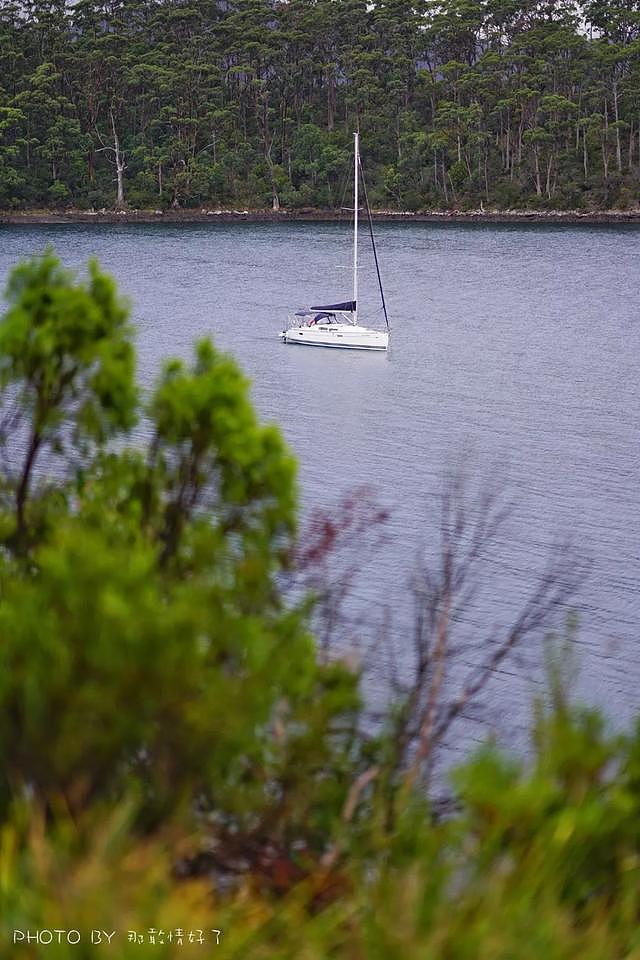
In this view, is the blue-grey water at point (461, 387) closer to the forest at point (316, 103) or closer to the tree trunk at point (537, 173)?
the tree trunk at point (537, 173)

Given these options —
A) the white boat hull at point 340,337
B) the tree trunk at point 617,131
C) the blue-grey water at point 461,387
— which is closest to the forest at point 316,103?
the tree trunk at point 617,131

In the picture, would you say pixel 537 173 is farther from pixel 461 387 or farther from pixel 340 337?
pixel 461 387

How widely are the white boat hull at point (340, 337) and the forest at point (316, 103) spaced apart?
47.0 meters

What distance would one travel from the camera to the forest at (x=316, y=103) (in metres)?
89.2

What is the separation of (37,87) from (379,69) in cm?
2363

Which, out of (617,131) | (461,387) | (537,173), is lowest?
(461,387)

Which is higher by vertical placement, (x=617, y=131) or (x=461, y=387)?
(x=617, y=131)

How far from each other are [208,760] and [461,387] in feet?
108

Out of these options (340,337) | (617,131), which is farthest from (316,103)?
(340,337)

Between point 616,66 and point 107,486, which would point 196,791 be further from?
point 616,66

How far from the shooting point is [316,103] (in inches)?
3939

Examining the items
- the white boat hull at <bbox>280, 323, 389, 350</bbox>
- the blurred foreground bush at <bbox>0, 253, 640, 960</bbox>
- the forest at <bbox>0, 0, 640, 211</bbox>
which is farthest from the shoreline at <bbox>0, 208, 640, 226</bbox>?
the blurred foreground bush at <bbox>0, 253, 640, 960</bbox>

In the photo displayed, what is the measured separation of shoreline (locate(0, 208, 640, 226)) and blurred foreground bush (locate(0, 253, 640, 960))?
265ft

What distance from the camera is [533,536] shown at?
76.1 feet
